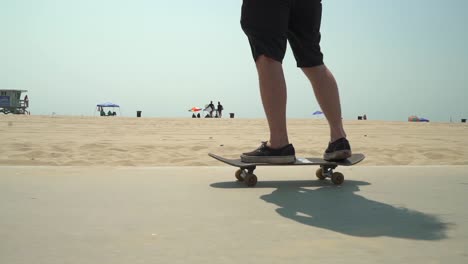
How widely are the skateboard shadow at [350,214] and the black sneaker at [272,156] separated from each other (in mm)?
167

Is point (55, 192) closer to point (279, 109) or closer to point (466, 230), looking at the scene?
point (279, 109)

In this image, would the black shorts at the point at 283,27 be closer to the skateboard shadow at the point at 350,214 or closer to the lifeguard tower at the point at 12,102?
the skateboard shadow at the point at 350,214

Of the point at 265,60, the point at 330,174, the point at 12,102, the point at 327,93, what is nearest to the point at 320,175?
the point at 330,174

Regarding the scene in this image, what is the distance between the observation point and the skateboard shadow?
4.78 ft

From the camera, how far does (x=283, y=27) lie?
97.7 inches

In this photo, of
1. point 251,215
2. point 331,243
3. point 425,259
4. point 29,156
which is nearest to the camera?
point 425,259

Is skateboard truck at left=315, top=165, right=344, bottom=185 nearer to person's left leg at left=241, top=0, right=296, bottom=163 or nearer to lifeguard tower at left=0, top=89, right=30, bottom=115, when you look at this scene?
person's left leg at left=241, top=0, right=296, bottom=163

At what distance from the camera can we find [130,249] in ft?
4.07

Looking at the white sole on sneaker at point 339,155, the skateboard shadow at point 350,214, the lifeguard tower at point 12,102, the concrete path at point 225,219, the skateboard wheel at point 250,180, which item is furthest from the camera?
the lifeguard tower at point 12,102

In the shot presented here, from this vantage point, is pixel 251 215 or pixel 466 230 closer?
pixel 466 230

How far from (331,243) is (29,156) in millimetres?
3707

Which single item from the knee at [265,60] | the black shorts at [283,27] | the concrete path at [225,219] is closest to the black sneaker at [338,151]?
the concrete path at [225,219]

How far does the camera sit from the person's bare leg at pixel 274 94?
2.46 meters

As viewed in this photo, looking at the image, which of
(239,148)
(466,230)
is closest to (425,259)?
(466,230)
